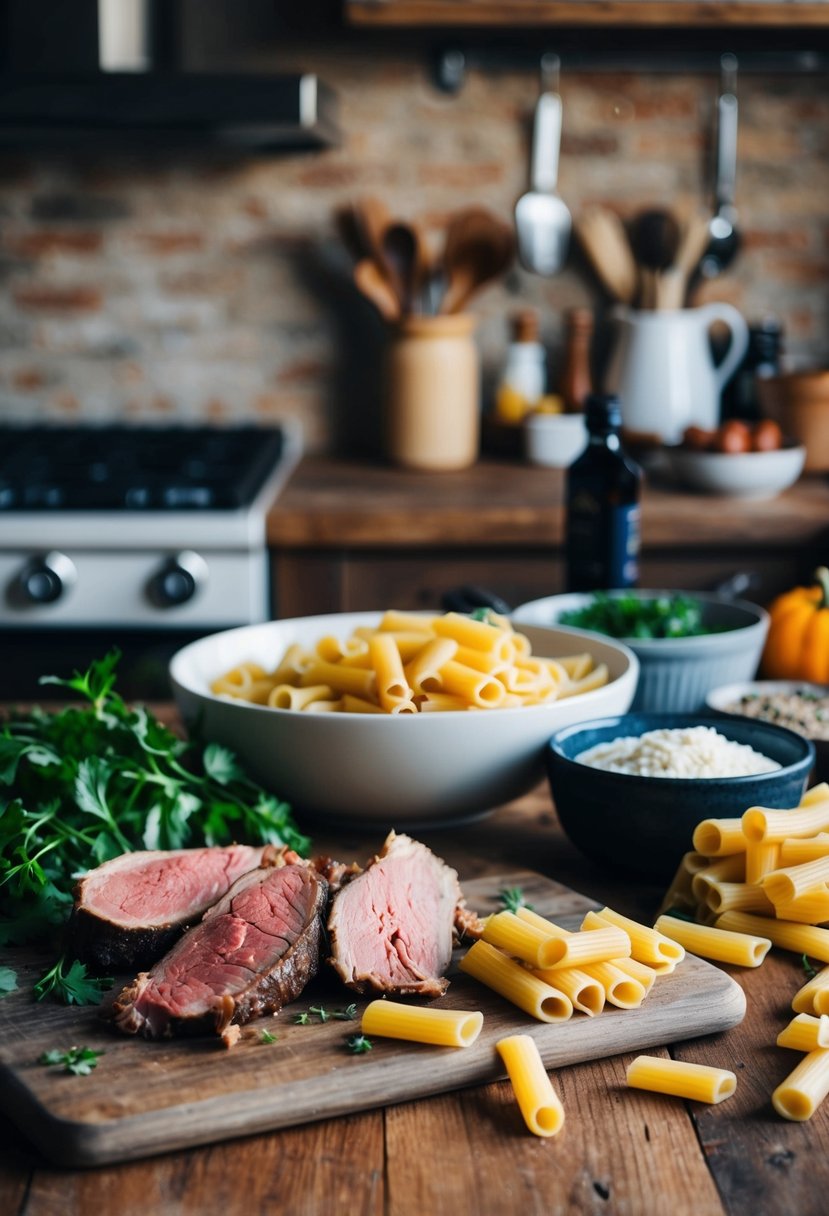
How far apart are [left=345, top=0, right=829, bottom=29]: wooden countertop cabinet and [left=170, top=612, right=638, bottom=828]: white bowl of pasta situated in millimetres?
1960

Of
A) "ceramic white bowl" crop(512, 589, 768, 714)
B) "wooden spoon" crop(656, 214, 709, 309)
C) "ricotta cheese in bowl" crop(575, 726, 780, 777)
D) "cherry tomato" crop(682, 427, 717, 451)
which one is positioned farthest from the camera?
"wooden spoon" crop(656, 214, 709, 309)

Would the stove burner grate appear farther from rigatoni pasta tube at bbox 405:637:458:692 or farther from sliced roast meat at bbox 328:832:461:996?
sliced roast meat at bbox 328:832:461:996

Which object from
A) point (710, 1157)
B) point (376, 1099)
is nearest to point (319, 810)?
point (376, 1099)

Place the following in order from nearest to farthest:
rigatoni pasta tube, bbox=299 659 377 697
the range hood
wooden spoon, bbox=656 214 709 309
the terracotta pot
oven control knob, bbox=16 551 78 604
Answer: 1. rigatoni pasta tube, bbox=299 659 377 697
2. oven control knob, bbox=16 551 78 604
3. the range hood
4. the terracotta pot
5. wooden spoon, bbox=656 214 709 309

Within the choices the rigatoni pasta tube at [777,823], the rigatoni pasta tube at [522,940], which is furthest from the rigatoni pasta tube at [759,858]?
the rigatoni pasta tube at [522,940]

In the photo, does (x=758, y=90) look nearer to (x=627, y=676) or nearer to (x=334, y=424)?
(x=334, y=424)

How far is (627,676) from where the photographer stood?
1443mm

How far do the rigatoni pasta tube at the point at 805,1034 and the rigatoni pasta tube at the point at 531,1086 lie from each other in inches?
7.1

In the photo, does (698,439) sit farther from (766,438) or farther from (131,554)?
(131,554)

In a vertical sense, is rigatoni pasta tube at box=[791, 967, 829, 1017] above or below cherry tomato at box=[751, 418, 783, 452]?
below

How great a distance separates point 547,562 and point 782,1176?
2.02 meters

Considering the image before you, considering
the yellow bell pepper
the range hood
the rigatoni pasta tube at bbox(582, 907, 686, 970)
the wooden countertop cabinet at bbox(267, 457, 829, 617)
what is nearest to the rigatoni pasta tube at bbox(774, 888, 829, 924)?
the rigatoni pasta tube at bbox(582, 907, 686, 970)

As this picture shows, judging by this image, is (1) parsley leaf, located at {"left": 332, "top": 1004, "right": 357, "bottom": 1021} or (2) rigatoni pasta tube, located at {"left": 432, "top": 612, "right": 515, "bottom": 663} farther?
(2) rigatoni pasta tube, located at {"left": 432, "top": 612, "right": 515, "bottom": 663}

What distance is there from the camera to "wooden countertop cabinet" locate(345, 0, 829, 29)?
9.69 ft
